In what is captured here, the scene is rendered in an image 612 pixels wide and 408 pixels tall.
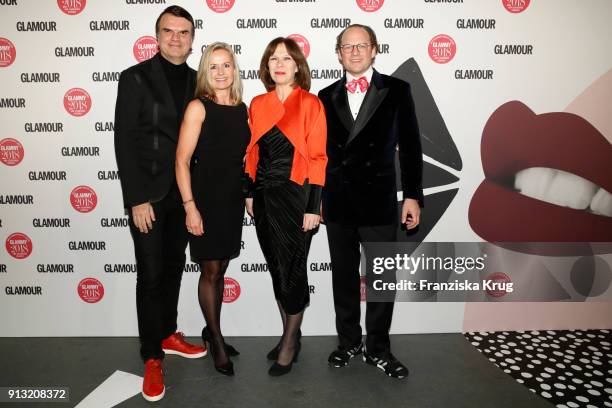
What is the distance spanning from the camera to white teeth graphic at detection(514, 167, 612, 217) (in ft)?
10.6

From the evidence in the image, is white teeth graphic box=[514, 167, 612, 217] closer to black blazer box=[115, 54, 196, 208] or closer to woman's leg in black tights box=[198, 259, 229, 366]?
woman's leg in black tights box=[198, 259, 229, 366]

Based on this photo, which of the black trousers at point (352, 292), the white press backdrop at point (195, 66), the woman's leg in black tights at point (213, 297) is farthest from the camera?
the white press backdrop at point (195, 66)

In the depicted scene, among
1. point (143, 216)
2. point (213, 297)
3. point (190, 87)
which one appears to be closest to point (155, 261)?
point (143, 216)

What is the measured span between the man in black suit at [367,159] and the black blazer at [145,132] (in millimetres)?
985

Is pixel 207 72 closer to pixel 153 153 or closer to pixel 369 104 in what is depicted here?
pixel 153 153

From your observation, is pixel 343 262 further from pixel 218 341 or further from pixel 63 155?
pixel 63 155

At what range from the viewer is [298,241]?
8.20ft

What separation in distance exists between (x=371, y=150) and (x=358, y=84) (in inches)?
17.2

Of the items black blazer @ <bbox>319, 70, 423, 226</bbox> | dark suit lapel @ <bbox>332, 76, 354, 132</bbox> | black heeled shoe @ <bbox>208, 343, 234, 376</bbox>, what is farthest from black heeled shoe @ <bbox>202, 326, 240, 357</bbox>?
dark suit lapel @ <bbox>332, 76, 354, 132</bbox>

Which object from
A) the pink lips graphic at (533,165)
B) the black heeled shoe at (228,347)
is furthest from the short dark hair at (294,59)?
the black heeled shoe at (228,347)

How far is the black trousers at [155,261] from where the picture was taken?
2502mm

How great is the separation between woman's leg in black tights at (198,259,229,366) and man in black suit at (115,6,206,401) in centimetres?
27

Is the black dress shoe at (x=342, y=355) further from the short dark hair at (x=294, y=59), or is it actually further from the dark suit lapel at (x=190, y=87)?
the dark suit lapel at (x=190, y=87)

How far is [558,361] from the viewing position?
2.87 metres
